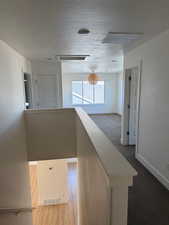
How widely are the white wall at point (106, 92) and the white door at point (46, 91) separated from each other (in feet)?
13.4

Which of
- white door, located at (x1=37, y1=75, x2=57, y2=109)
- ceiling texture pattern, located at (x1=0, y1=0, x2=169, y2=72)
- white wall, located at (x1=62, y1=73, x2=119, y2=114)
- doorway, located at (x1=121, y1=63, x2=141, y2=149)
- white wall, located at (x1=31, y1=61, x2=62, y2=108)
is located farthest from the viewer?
white wall, located at (x1=62, y1=73, x2=119, y2=114)

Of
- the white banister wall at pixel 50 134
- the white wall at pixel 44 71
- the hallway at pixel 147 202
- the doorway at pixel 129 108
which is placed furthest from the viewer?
the white wall at pixel 44 71

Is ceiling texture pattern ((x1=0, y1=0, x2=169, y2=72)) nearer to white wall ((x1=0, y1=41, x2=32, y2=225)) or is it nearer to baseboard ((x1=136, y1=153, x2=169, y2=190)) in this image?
white wall ((x1=0, y1=41, x2=32, y2=225))

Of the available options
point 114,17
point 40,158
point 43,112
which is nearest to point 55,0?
point 114,17

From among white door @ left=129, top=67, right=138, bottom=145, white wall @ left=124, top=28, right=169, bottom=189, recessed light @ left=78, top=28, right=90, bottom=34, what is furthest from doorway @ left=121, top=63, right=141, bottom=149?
recessed light @ left=78, top=28, right=90, bottom=34

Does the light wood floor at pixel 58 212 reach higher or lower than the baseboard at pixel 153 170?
lower

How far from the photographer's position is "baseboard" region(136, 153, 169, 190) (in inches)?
104

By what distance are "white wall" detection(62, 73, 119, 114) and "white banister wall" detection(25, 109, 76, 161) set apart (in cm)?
565

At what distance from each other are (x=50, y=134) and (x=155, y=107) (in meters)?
2.70

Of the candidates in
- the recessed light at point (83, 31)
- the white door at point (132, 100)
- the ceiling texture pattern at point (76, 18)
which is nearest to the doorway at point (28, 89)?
the ceiling texture pattern at point (76, 18)

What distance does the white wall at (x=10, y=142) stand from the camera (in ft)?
8.68

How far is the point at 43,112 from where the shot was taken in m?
4.27

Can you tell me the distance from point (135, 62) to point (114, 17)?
6.64 feet

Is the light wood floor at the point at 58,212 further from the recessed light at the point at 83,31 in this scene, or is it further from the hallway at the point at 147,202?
the recessed light at the point at 83,31
